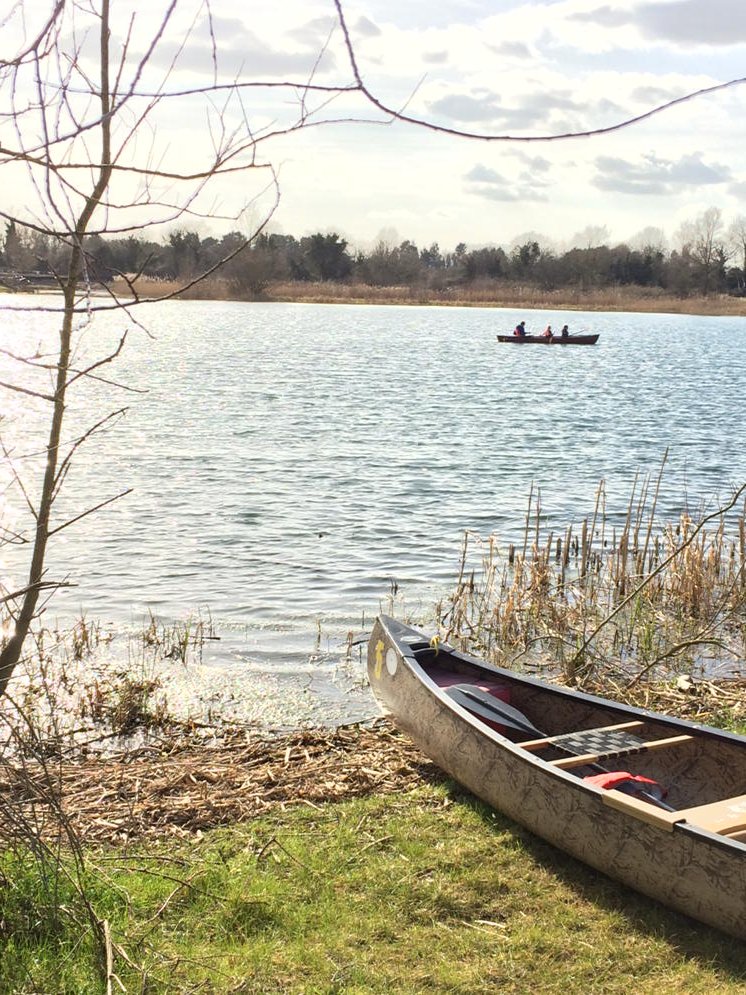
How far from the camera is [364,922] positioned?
15.3 ft

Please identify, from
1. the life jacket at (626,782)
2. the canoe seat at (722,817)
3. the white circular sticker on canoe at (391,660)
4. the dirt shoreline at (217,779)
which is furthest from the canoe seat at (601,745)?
the white circular sticker on canoe at (391,660)

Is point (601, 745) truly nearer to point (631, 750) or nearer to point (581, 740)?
point (581, 740)

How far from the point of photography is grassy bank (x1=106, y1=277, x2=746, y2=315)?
8800cm

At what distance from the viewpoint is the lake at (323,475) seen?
428 inches

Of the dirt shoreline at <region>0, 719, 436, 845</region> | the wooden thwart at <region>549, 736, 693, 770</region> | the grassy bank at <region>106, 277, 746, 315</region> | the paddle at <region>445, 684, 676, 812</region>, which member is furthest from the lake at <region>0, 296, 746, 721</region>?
the grassy bank at <region>106, 277, 746, 315</region>

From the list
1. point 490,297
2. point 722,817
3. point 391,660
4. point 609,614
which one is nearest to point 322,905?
point 722,817

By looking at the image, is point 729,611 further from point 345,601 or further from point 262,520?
point 262,520

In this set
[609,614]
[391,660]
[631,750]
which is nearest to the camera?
[631,750]

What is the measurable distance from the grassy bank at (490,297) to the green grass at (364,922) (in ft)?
265

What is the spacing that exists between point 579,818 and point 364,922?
1.13 meters

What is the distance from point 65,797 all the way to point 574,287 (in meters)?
98.9

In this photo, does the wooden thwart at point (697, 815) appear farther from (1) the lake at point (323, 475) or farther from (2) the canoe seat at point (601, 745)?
(1) the lake at point (323, 475)

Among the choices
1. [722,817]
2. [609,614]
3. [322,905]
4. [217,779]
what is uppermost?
[722,817]

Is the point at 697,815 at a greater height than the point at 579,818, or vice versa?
the point at 697,815
